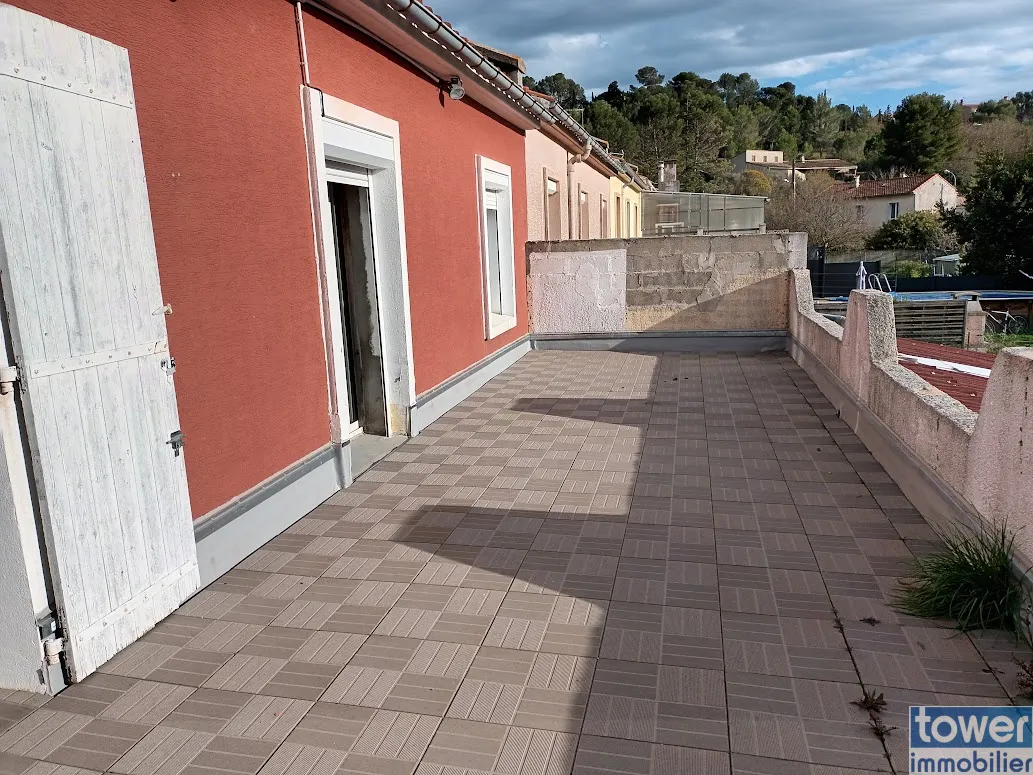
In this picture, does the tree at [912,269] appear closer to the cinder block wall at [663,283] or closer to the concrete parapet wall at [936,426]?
the cinder block wall at [663,283]

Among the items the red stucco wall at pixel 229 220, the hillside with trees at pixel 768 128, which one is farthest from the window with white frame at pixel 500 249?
the hillside with trees at pixel 768 128

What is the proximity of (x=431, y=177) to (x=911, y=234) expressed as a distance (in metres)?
42.2

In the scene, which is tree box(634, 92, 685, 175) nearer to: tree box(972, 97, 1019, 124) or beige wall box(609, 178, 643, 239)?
beige wall box(609, 178, 643, 239)

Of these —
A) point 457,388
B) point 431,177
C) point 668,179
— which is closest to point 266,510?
point 457,388

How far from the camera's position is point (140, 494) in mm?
3232

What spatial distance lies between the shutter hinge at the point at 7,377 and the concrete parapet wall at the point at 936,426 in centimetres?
404

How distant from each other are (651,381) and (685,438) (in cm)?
263

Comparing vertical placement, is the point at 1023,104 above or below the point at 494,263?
above

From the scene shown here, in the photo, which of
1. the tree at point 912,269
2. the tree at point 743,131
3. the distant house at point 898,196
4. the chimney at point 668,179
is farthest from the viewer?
the tree at point 743,131

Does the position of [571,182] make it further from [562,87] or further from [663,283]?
[562,87]

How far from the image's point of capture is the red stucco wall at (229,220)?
3461 mm

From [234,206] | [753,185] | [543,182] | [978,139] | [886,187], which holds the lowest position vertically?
[234,206]

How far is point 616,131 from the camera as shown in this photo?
41125 millimetres

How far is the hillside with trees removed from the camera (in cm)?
4259
